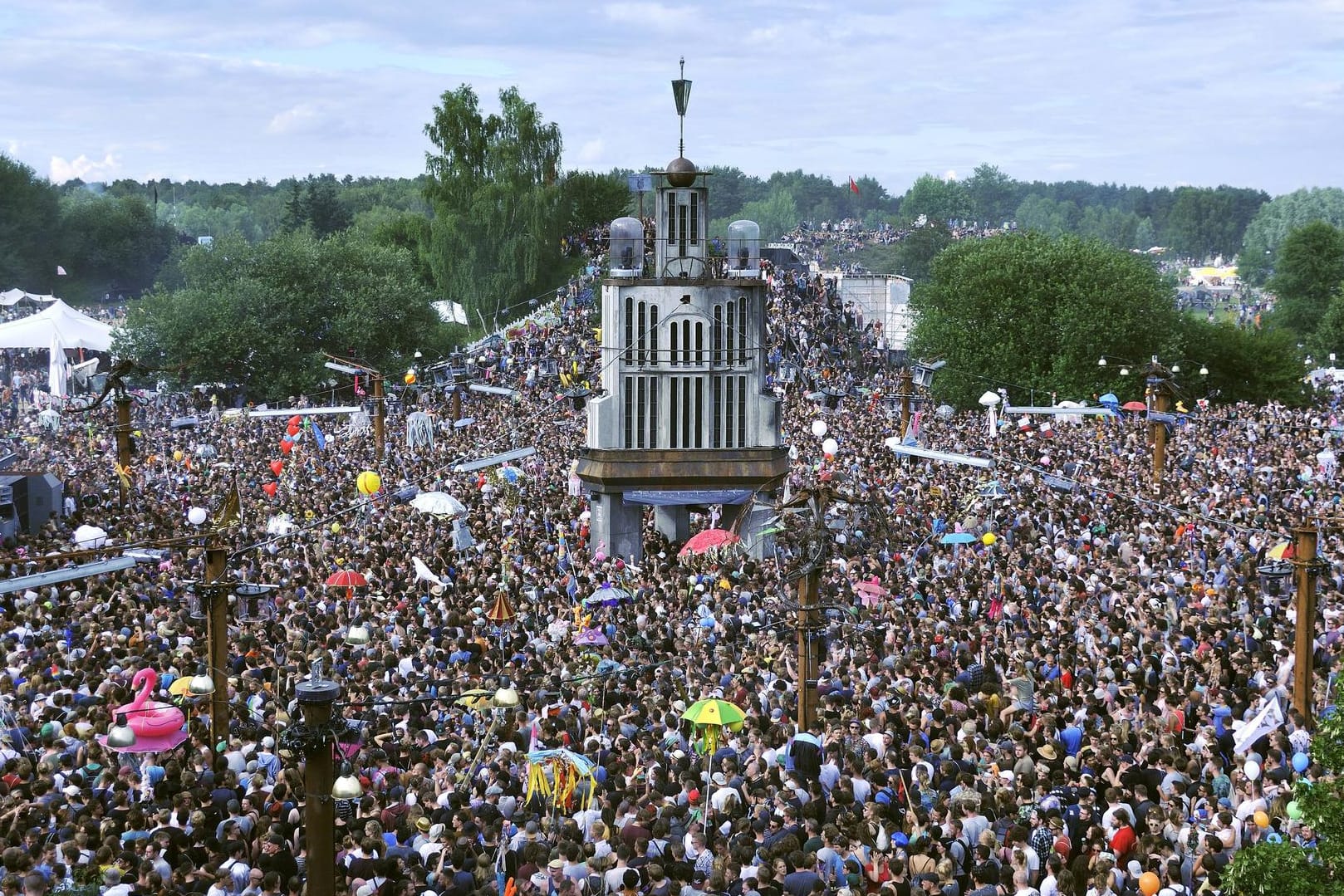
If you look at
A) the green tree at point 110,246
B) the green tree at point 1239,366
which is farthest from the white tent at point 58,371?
the green tree at point 110,246

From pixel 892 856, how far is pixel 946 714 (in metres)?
4.69

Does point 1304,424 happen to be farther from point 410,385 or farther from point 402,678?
point 402,678

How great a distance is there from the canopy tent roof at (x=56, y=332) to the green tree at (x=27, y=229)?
40991 millimetres

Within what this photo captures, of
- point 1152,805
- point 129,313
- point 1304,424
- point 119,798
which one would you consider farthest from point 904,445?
point 129,313

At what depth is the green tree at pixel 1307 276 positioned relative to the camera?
8375 cm

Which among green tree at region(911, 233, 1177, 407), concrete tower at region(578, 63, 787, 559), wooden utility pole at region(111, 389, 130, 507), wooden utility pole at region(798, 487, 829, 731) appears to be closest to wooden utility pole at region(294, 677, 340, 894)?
wooden utility pole at region(798, 487, 829, 731)

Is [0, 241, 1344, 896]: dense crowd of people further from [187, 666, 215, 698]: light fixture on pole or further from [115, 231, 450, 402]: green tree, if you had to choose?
[115, 231, 450, 402]: green tree

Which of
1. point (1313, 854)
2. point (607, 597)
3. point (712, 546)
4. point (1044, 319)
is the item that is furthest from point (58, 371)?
point (1313, 854)

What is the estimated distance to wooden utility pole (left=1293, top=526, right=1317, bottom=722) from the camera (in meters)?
18.3

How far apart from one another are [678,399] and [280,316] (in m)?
33.3

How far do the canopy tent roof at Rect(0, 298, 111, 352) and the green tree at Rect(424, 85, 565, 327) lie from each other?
16668 millimetres

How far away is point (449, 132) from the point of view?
2822 inches

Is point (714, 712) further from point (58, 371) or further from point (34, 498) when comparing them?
point (58, 371)

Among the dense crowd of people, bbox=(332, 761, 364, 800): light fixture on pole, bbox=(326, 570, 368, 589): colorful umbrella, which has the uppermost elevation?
bbox=(332, 761, 364, 800): light fixture on pole
